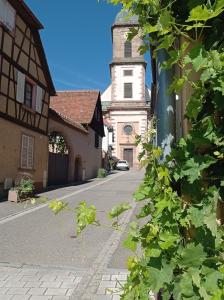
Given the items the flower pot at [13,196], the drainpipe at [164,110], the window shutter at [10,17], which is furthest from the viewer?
the window shutter at [10,17]

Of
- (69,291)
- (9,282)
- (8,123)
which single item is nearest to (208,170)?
(69,291)

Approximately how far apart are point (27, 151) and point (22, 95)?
2.57 metres

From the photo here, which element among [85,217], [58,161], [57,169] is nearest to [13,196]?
[57,169]

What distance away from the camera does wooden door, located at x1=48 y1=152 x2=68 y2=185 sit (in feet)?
70.0

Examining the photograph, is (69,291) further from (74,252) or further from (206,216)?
(206,216)

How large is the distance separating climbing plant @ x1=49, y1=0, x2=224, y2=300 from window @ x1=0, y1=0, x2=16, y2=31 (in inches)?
563

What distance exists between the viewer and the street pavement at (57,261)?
4.50m

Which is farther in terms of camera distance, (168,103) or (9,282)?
(9,282)

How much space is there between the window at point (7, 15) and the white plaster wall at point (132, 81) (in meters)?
36.4

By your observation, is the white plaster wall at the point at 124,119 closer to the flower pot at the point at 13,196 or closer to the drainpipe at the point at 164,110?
the flower pot at the point at 13,196

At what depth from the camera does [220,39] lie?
153 cm

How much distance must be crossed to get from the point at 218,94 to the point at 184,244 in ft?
2.21

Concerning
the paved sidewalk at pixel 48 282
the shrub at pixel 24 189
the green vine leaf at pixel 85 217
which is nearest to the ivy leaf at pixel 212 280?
the green vine leaf at pixel 85 217

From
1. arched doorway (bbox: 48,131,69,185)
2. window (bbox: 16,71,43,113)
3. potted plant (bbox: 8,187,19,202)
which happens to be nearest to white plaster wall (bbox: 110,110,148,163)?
arched doorway (bbox: 48,131,69,185)
